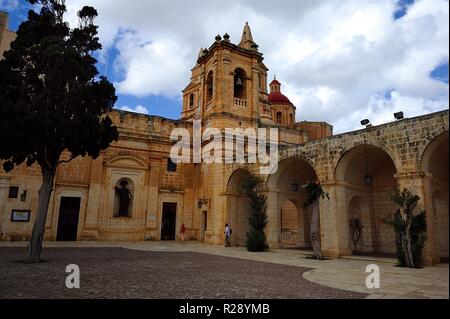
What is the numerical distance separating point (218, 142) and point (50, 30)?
1148 cm

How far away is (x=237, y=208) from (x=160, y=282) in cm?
1273

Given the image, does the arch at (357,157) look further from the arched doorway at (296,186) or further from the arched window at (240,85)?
the arched window at (240,85)

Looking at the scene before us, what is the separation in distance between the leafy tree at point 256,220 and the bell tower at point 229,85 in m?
6.01

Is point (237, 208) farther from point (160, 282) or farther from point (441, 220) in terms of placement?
point (160, 282)

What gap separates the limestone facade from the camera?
38.9 feet

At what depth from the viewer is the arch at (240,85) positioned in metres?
22.6

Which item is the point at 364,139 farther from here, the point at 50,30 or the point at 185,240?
the point at 185,240

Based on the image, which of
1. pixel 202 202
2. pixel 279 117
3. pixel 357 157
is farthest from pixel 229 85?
pixel 279 117

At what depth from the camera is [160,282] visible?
6883 millimetres

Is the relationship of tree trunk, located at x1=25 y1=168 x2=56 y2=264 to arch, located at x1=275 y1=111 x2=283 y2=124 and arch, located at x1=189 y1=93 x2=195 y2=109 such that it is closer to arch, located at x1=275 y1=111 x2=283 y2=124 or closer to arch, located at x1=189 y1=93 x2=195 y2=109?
arch, located at x1=189 y1=93 x2=195 y2=109

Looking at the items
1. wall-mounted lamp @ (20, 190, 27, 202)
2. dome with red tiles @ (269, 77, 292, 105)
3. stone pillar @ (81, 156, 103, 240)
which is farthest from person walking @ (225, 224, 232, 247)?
dome with red tiles @ (269, 77, 292, 105)

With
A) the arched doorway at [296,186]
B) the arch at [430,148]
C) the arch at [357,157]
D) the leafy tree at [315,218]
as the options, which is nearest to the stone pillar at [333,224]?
the arch at [357,157]

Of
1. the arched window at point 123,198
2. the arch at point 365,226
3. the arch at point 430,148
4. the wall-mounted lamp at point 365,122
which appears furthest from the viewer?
the arched window at point 123,198

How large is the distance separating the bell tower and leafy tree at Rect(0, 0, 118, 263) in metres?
10.6
